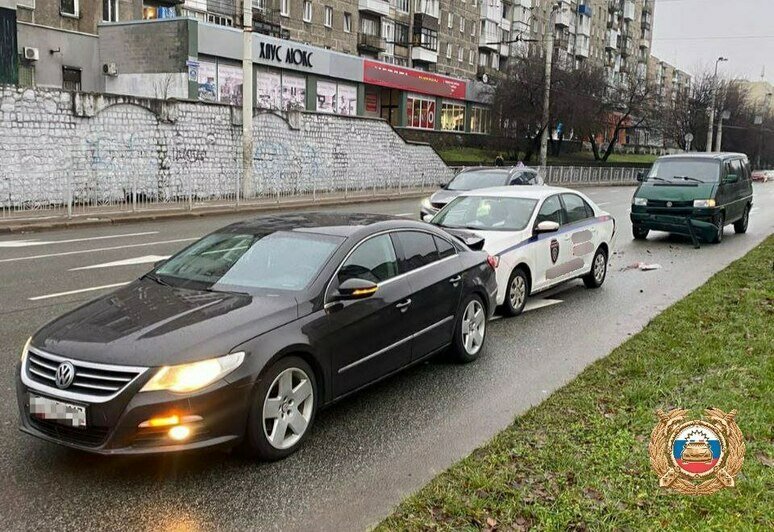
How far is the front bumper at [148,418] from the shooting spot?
12.7ft

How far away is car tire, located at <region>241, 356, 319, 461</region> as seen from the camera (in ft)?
14.0

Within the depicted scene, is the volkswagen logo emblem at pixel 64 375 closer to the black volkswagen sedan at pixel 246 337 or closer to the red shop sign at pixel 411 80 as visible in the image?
the black volkswagen sedan at pixel 246 337

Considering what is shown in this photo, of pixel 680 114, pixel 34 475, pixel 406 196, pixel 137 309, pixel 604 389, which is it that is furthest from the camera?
pixel 680 114

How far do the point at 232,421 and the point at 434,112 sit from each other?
2234 inches

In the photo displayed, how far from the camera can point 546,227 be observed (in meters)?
8.94

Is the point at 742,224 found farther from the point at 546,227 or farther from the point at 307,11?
the point at 307,11

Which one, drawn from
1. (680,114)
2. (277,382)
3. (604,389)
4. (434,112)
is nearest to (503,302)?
(604,389)

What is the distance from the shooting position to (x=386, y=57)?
58.5 m

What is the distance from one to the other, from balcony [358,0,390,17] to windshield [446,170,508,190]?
3908cm

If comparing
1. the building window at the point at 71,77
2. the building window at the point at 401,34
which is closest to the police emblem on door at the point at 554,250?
the building window at the point at 71,77

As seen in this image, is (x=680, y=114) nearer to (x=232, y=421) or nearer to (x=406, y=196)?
(x=406, y=196)

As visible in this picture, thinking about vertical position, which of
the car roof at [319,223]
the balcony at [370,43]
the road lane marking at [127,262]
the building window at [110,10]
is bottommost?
the road lane marking at [127,262]

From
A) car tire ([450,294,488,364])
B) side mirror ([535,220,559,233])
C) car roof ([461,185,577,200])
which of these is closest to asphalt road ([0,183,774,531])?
car tire ([450,294,488,364])

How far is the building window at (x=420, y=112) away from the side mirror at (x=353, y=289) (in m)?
51.3
